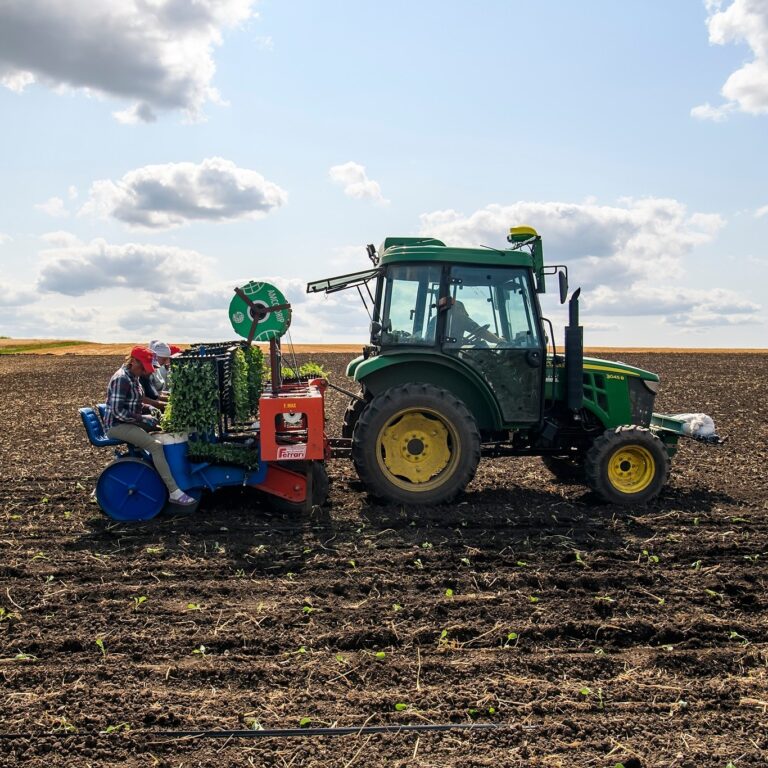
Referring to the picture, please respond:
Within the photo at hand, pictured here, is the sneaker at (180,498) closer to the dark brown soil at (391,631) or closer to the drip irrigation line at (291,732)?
the dark brown soil at (391,631)

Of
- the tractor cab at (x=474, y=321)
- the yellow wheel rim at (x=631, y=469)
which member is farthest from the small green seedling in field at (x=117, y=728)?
the yellow wheel rim at (x=631, y=469)

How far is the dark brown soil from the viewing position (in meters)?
3.64

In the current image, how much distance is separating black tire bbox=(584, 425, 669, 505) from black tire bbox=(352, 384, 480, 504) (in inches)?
50.0

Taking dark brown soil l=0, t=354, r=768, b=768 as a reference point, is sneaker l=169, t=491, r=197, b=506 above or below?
above

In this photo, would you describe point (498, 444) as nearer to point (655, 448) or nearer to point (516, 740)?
point (655, 448)

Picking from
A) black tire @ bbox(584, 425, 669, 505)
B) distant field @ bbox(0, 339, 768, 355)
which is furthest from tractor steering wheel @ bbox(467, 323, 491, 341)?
distant field @ bbox(0, 339, 768, 355)

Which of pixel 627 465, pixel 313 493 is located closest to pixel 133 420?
pixel 313 493

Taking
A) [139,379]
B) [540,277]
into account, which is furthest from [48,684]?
[540,277]

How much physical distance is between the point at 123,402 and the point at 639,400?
5.38 metres

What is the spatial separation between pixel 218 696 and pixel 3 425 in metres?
12.3

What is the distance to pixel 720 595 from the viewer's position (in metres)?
5.38

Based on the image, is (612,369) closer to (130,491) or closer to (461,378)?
(461,378)

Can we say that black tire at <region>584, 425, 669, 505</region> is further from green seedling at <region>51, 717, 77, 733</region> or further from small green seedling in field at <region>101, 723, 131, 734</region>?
green seedling at <region>51, 717, 77, 733</region>

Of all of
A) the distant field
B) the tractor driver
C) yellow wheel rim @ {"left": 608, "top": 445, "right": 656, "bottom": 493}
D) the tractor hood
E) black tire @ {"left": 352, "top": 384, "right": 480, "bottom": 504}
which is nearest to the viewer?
black tire @ {"left": 352, "top": 384, "right": 480, "bottom": 504}
